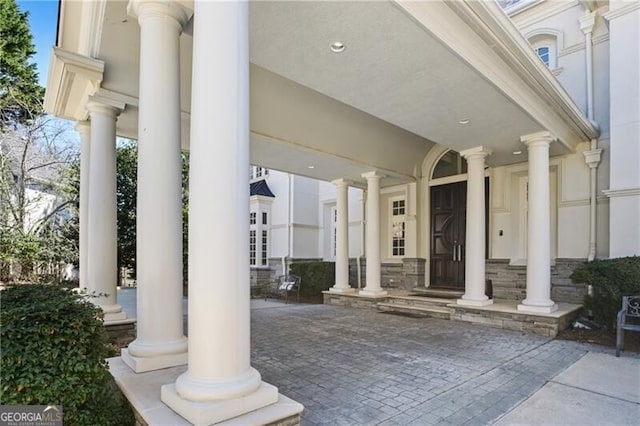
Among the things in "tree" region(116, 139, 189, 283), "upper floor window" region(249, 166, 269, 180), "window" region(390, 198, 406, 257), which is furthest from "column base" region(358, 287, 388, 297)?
"upper floor window" region(249, 166, 269, 180)

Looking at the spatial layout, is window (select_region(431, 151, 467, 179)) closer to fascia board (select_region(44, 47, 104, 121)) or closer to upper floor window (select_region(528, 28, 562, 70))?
upper floor window (select_region(528, 28, 562, 70))

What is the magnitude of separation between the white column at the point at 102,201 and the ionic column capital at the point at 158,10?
1.82 meters

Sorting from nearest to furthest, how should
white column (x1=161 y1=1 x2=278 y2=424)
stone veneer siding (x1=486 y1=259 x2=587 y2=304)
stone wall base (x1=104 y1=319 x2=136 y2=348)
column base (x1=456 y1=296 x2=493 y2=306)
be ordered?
white column (x1=161 y1=1 x2=278 y2=424) → stone wall base (x1=104 y1=319 x2=136 y2=348) → column base (x1=456 y1=296 x2=493 y2=306) → stone veneer siding (x1=486 y1=259 x2=587 y2=304)

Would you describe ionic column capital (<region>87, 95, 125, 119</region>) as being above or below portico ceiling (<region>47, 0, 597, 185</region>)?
below

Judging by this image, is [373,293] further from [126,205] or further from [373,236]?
[126,205]

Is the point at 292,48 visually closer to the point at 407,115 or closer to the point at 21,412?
the point at 407,115

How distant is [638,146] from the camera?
21.2 ft

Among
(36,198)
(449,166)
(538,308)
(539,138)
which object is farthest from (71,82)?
(36,198)

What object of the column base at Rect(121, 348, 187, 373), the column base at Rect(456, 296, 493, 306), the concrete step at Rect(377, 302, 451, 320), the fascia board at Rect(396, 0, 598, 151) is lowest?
the concrete step at Rect(377, 302, 451, 320)

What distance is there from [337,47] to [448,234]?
22.7 ft

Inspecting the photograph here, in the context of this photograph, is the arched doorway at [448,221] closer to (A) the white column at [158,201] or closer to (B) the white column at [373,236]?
(B) the white column at [373,236]

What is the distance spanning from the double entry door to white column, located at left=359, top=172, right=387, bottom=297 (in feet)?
5.45

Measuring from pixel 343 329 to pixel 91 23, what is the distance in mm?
5564

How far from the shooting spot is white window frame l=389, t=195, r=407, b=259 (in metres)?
11.2
